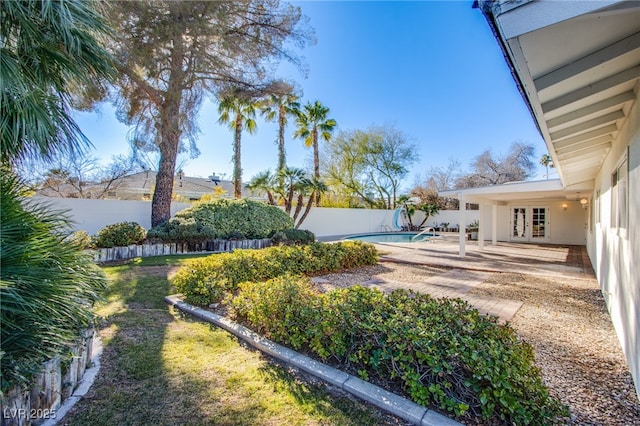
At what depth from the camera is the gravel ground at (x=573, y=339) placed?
3016 mm

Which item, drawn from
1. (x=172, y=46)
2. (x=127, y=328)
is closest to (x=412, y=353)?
(x=127, y=328)

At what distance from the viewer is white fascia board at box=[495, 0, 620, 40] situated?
1747 millimetres

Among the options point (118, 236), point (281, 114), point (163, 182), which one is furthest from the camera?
point (281, 114)

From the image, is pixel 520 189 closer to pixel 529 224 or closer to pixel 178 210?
pixel 529 224

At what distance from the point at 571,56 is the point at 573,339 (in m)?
4.12

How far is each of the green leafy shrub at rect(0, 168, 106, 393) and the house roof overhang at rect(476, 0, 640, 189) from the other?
373 centimetres

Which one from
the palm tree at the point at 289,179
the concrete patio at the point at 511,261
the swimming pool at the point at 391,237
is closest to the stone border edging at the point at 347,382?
the concrete patio at the point at 511,261

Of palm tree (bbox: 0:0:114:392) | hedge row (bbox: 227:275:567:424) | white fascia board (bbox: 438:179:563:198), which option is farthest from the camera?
white fascia board (bbox: 438:179:563:198)

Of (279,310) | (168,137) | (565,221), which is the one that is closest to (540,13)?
(279,310)

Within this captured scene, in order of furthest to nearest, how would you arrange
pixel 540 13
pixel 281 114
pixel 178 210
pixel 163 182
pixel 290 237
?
pixel 281 114 → pixel 178 210 → pixel 290 237 → pixel 163 182 → pixel 540 13

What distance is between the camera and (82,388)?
2930 mm

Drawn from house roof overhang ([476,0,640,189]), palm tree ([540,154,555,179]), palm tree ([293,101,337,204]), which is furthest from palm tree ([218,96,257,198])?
palm tree ([540,154,555,179])

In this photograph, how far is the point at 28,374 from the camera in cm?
229

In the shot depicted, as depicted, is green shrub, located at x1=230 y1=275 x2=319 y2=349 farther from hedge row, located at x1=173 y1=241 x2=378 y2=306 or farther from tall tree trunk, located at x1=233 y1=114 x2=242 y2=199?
tall tree trunk, located at x1=233 y1=114 x2=242 y2=199
